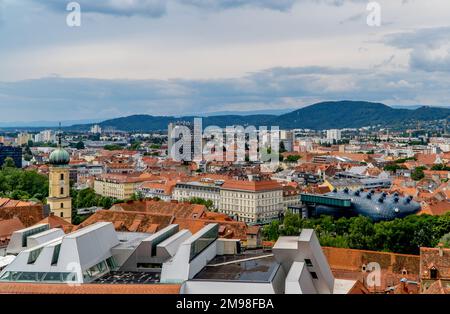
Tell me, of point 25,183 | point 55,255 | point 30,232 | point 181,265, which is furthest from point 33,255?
point 25,183

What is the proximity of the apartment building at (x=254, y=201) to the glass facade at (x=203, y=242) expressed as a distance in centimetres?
1149

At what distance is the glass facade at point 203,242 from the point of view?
4.71 meters

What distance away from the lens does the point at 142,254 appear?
518 cm

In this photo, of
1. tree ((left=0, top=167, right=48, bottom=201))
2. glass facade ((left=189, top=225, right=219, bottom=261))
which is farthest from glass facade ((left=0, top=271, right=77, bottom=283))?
tree ((left=0, top=167, right=48, bottom=201))

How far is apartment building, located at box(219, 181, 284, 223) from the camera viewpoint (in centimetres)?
1719

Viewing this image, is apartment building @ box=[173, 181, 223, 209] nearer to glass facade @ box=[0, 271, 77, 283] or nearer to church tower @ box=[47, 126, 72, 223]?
church tower @ box=[47, 126, 72, 223]

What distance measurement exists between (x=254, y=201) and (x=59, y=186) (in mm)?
7521

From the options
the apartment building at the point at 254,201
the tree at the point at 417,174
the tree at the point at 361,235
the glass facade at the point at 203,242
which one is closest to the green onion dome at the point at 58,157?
the tree at the point at 361,235

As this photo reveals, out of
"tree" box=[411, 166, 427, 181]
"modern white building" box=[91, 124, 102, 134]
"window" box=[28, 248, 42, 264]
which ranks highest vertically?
"modern white building" box=[91, 124, 102, 134]

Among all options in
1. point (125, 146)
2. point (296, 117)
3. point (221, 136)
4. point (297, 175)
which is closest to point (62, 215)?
point (297, 175)

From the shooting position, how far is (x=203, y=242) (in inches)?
200

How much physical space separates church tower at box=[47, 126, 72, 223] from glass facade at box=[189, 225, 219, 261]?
6.18 meters

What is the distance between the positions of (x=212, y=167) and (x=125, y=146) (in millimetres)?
21436

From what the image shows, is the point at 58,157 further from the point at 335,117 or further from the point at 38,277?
the point at 335,117
